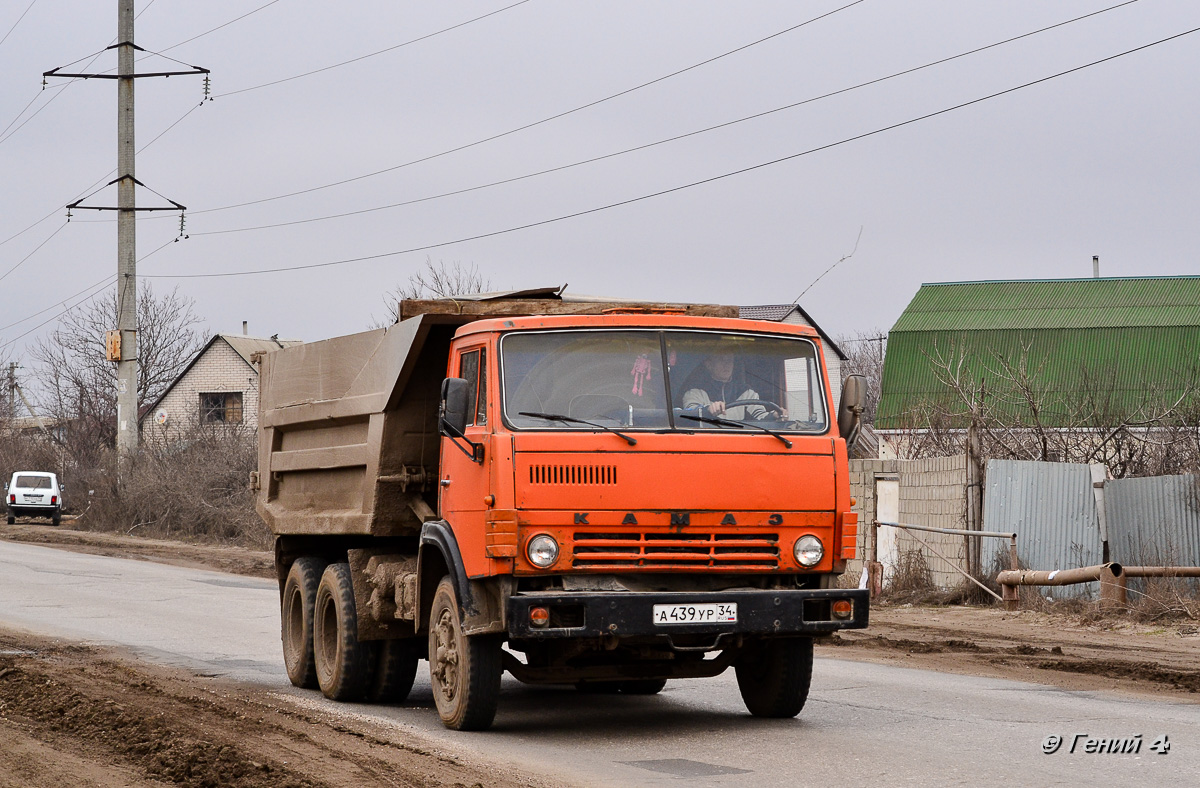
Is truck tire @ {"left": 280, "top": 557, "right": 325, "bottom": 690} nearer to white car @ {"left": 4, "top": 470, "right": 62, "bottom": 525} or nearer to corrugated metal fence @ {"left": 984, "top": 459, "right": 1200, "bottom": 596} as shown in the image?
corrugated metal fence @ {"left": 984, "top": 459, "right": 1200, "bottom": 596}

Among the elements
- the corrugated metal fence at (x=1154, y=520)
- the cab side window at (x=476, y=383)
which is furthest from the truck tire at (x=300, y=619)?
the corrugated metal fence at (x=1154, y=520)

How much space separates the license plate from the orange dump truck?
0.4 inches

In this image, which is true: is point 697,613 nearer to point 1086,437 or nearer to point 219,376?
point 1086,437

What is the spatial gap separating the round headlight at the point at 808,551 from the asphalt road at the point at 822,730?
→ 3.31ft

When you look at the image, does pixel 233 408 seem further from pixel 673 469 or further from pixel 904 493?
pixel 673 469

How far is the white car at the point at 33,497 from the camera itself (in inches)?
1697

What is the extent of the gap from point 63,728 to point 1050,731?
19.1 feet

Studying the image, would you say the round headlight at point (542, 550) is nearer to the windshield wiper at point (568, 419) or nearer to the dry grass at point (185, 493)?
the windshield wiper at point (568, 419)

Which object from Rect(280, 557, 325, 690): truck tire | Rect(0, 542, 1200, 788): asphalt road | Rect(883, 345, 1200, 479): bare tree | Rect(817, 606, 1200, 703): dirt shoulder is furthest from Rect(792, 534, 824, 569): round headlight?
Rect(883, 345, 1200, 479): bare tree

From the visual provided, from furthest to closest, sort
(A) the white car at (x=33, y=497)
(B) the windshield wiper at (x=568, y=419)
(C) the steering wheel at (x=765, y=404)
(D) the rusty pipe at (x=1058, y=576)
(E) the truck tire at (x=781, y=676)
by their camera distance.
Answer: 1. (A) the white car at (x=33, y=497)
2. (D) the rusty pipe at (x=1058, y=576)
3. (E) the truck tire at (x=781, y=676)
4. (C) the steering wheel at (x=765, y=404)
5. (B) the windshield wiper at (x=568, y=419)

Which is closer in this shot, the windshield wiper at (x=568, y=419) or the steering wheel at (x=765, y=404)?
the windshield wiper at (x=568, y=419)

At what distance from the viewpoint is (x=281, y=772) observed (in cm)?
685

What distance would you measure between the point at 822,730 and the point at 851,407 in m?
1.94

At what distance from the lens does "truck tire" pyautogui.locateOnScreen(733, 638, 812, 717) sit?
8891 mm
